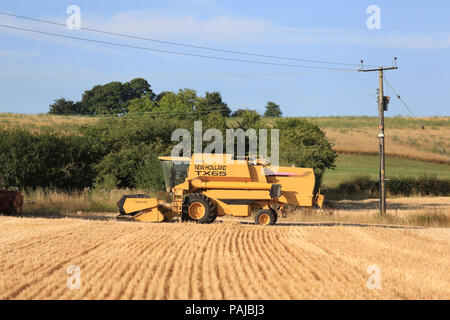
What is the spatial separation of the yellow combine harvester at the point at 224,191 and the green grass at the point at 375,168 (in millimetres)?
30175

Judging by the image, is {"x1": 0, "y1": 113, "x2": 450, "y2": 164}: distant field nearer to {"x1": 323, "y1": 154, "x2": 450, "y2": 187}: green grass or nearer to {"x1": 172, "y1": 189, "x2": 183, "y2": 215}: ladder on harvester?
{"x1": 323, "y1": 154, "x2": 450, "y2": 187}: green grass

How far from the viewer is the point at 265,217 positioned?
20.9 m

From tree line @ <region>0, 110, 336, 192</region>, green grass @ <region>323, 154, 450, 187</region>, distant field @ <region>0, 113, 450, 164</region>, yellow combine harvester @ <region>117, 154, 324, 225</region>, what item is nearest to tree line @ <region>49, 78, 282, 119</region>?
distant field @ <region>0, 113, 450, 164</region>

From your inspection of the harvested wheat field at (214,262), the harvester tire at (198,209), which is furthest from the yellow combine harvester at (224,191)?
the harvested wheat field at (214,262)

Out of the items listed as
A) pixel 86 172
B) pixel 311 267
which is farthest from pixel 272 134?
pixel 311 267

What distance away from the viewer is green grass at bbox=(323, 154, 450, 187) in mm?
→ 53125

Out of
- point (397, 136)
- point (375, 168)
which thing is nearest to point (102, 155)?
point (375, 168)

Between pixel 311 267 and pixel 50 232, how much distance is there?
8.17 metres

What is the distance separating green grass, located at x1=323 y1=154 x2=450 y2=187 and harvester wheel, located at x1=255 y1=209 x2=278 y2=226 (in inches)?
1192

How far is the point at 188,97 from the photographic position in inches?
2881

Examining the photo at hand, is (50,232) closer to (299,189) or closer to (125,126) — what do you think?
(299,189)

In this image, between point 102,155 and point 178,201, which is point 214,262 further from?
point 102,155

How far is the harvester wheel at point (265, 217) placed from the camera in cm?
2077

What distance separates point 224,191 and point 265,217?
1.78m
